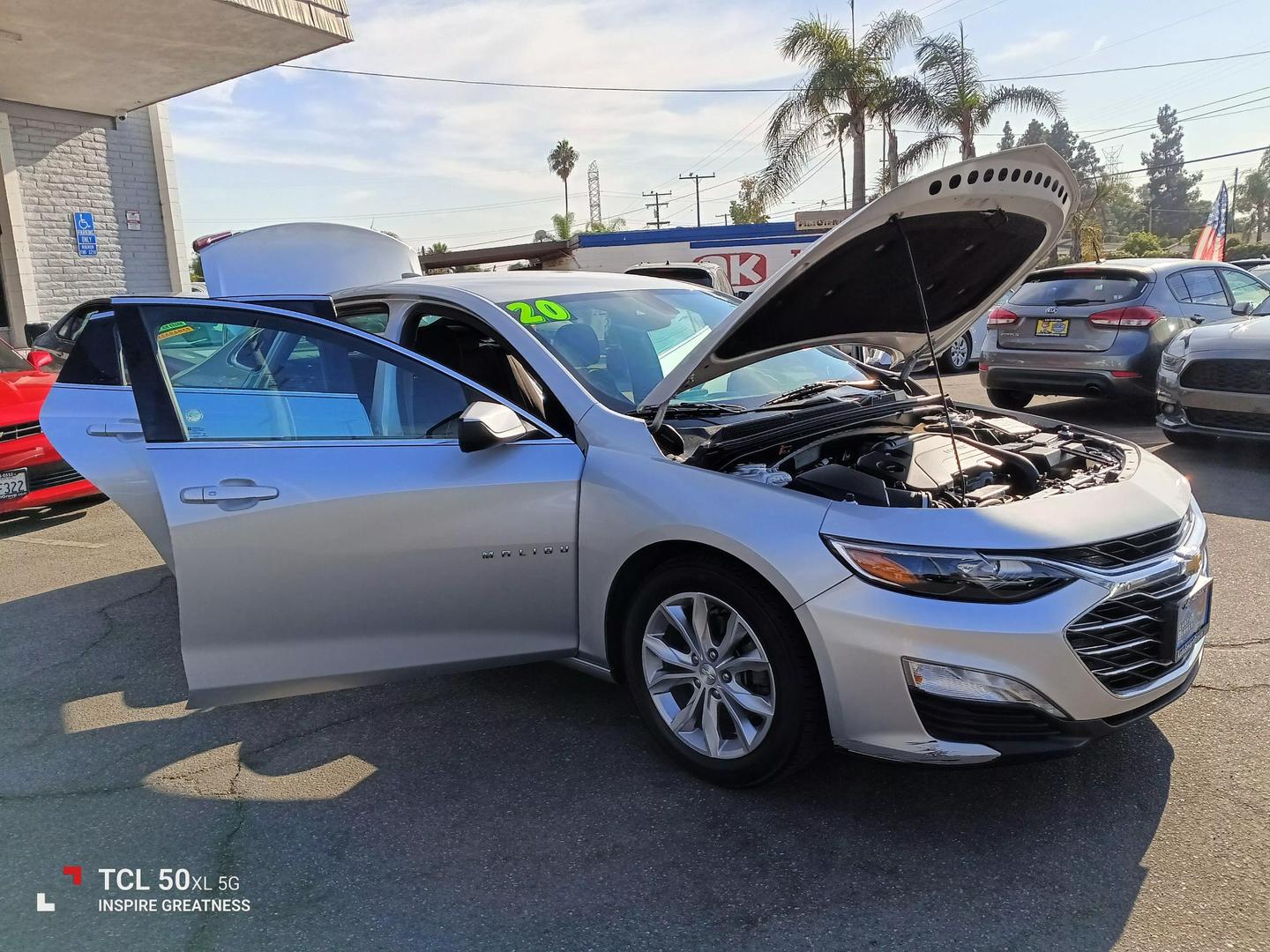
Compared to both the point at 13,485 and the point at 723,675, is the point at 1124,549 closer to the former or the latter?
the point at 723,675

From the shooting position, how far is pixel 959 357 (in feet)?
45.5

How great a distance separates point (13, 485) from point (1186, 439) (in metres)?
8.95

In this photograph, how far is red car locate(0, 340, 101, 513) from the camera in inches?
254

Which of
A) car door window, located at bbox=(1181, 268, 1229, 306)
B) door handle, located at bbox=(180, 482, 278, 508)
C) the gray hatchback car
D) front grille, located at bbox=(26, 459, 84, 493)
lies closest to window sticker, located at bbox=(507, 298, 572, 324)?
door handle, located at bbox=(180, 482, 278, 508)

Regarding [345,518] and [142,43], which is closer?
[345,518]

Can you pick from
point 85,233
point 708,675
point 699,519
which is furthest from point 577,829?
point 85,233

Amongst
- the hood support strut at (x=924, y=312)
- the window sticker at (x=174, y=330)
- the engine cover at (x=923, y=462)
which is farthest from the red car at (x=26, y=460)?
the hood support strut at (x=924, y=312)

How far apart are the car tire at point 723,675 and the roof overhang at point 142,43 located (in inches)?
374

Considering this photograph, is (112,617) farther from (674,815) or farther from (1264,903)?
(1264,903)

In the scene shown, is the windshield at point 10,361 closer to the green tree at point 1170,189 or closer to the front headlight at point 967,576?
the front headlight at point 967,576

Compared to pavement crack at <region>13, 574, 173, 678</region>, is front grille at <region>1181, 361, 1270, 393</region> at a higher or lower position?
higher

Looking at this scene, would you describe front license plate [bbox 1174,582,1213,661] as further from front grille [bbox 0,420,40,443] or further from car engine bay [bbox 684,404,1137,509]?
front grille [bbox 0,420,40,443]

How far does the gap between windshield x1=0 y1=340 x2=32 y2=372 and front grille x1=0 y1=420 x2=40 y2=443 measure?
96 centimetres

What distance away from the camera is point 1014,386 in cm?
902
